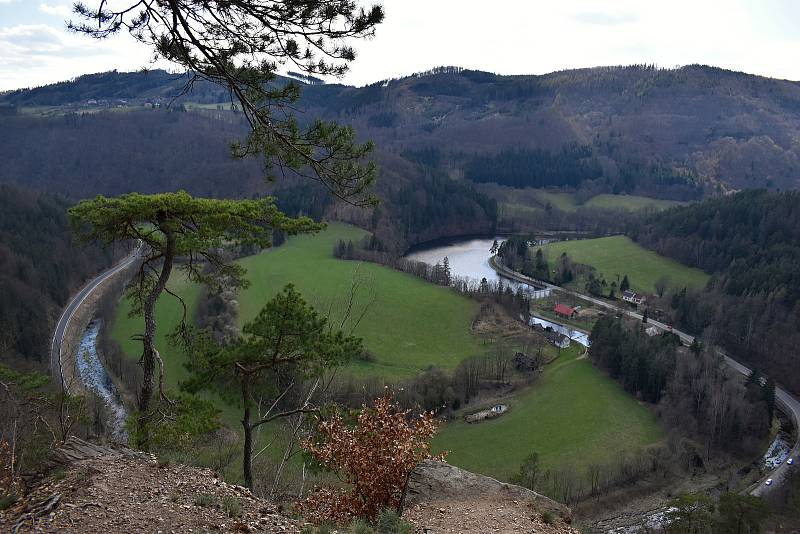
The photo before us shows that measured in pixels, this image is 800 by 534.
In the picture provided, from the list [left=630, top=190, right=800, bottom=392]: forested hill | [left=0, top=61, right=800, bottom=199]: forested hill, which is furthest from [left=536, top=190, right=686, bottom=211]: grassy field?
[left=630, top=190, right=800, bottom=392]: forested hill

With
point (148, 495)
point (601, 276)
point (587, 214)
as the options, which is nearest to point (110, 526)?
point (148, 495)

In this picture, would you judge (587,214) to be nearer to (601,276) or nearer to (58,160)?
(601,276)

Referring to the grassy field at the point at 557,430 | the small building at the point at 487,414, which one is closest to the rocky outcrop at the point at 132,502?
the grassy field at the point at 557,430

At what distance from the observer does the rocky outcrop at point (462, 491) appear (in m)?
9.93

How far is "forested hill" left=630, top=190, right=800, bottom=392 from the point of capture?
4972cm

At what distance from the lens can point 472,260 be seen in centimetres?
8794

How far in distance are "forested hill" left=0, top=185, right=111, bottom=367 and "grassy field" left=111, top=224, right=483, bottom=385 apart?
6309mm

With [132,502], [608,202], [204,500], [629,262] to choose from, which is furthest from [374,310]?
[608,202]

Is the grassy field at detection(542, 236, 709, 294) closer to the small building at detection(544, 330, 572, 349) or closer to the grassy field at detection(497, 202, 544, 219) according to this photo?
the small building at detection(544, 330, 572, 349)

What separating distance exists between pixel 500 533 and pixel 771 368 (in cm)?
5019

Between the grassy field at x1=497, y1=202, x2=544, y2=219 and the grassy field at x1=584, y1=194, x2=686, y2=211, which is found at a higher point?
the grassy field at x1=584, y1=194, x2=686, y2=211

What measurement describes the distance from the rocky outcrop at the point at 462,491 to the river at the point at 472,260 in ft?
145

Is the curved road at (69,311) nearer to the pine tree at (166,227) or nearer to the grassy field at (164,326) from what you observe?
the grassy field at (164,326)

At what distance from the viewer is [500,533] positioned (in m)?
8.59
